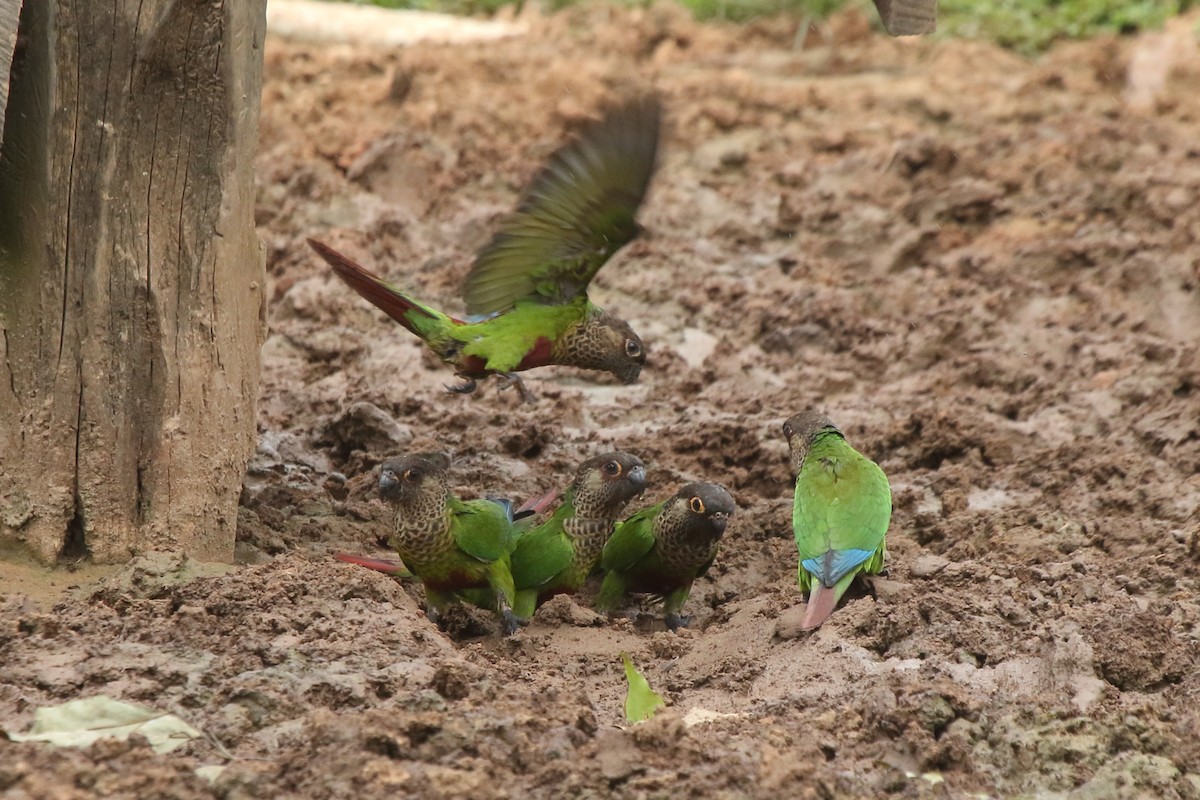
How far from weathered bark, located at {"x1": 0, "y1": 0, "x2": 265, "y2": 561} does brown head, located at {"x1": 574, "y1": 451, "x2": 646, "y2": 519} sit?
1425mm

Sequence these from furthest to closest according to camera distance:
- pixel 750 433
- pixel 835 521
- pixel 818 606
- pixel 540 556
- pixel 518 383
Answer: pixel 750 433
pixel 518 383
pixel 540 556
pixel 835 521
pixel 818 606

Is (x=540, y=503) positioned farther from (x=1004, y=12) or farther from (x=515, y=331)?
(x=1004, y=12)

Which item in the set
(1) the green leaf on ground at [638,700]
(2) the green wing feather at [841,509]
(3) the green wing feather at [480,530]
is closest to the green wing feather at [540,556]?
(3) the green wing feather at [480,530]

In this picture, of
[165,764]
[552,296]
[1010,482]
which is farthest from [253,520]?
[1010,482]

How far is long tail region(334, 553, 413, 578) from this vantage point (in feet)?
16.6

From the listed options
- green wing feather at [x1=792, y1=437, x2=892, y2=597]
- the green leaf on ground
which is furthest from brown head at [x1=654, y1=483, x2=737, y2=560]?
the green leaf on ground

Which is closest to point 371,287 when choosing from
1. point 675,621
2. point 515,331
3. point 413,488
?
point 515,331

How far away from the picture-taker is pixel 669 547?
206 inches

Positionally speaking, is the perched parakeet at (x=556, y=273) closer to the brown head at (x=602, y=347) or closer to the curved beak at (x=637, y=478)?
the brown head at (x=602, y=347)

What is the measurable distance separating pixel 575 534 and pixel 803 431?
3.29ft

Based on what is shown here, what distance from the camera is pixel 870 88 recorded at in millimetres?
10000

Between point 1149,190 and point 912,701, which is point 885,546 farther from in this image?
point 1149,190

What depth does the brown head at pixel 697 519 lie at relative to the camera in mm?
5176

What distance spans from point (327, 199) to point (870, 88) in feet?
12.9
